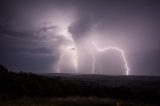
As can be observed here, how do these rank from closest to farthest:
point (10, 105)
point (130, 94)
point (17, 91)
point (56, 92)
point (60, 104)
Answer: point (10, 105), point (60, 104), point (17, 91), point (56, 92), point (130, 94)

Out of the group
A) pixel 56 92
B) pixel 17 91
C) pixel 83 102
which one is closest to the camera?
pixel 83 102

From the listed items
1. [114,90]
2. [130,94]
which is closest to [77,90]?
[114,90]

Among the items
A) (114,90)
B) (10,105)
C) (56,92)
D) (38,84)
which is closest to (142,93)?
(114,90)

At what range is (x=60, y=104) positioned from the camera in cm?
1964

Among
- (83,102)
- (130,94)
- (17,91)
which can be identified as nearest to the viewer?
(83,102)

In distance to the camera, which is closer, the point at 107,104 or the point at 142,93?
the point at 107,104

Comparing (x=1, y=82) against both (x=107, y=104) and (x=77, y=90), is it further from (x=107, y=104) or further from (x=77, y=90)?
(x=107, y=104)

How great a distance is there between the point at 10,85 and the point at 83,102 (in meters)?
11.0

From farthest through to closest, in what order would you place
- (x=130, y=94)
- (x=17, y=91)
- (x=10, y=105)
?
1. (x=130, y=94)
2. (x=17, y=91)
3. (x=10, y=105)

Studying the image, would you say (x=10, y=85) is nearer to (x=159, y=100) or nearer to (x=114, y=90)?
(x=114, y=90)

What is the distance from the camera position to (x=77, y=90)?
31109 mm

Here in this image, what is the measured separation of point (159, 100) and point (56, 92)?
43.8 ft

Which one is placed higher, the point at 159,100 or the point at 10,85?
the point at 10,85

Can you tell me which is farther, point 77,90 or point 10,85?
point 77,90
